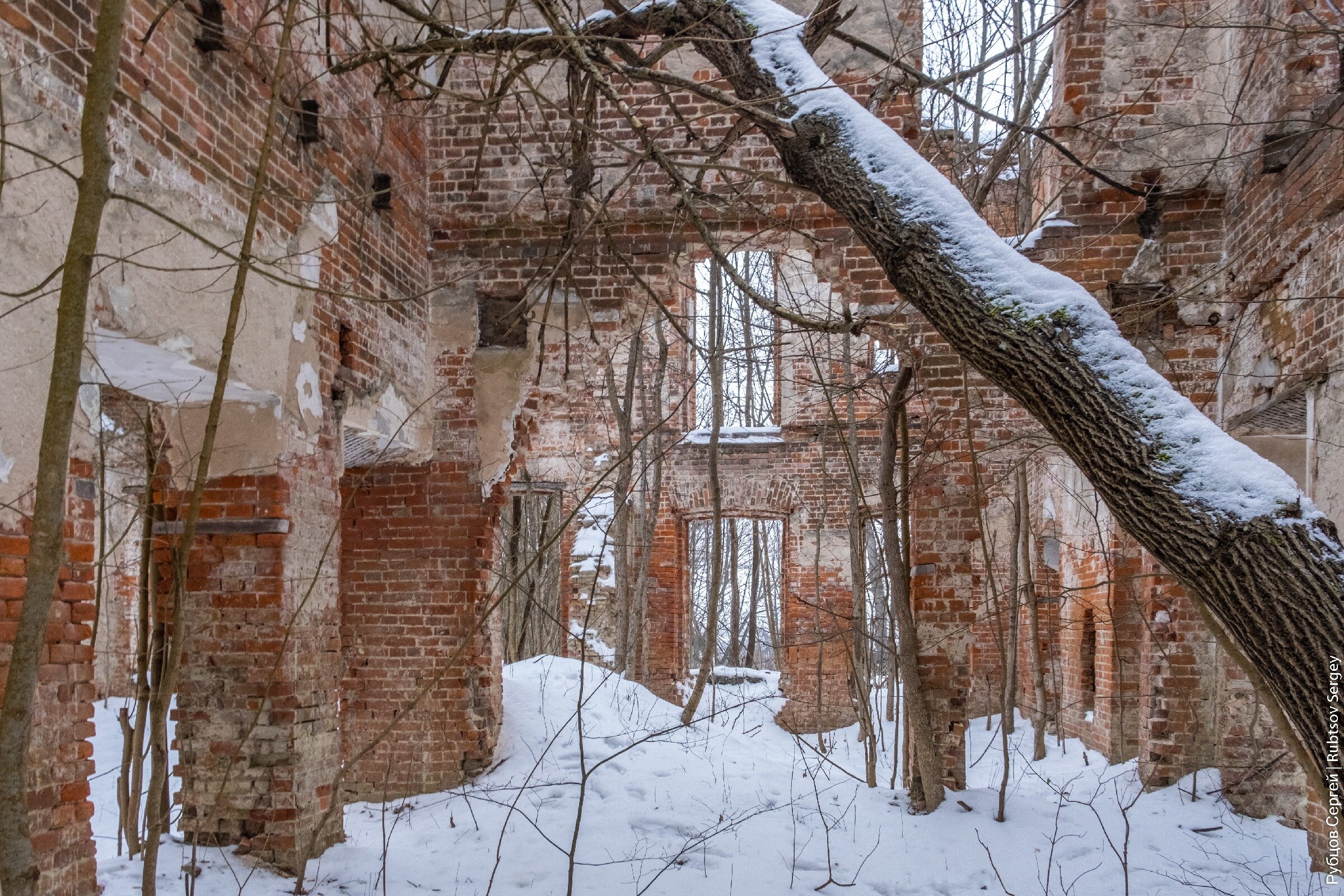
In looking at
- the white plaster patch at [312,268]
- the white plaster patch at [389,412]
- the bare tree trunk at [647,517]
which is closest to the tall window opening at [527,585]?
the bare tree trunk at [647,517]

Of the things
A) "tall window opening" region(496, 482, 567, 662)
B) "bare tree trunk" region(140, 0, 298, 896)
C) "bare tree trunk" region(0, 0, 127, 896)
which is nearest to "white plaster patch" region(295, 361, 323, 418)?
"bare tree trunk" region(140, 0, 298, 896)

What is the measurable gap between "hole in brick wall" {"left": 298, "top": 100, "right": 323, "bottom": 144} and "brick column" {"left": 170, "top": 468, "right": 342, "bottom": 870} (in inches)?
71.1

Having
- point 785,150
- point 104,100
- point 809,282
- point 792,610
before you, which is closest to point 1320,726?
point 785,150

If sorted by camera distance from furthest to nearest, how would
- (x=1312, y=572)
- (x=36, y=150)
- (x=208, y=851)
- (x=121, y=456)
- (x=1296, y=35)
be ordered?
(x=121, y=456)
(x=208, y=851)
(x=1296, y=35)
(x=36, y=150)
(x=1312, y=572)

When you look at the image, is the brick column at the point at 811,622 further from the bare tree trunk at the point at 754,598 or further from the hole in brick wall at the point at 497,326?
the bare tree trunk at the point at 754,598

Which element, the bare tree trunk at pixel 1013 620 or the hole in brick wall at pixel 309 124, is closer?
the hole in brick wall at pixel 309 124

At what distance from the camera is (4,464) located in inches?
118

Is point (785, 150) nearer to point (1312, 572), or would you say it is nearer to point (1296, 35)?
point (1312, 572)

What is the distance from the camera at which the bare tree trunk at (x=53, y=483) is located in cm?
175

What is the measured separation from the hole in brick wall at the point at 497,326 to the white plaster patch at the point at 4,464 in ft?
13.4

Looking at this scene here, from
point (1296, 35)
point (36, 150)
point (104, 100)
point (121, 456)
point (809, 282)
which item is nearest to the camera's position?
point (104, 100)

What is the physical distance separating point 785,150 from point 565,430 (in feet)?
31.7

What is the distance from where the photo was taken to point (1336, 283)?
473 centimetres

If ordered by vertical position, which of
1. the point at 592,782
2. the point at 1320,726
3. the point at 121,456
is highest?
the point at 121,456
